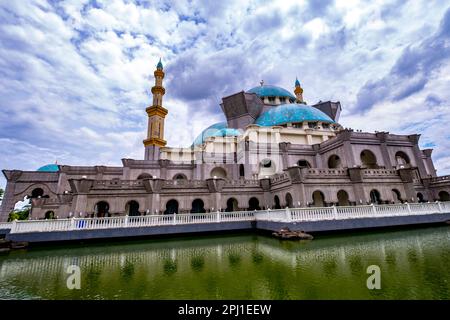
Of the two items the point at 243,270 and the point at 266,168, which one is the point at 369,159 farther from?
the point at 243,270

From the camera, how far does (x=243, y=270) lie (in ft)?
23.5

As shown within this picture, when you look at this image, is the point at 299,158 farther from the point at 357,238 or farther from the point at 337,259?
the point at 337,259


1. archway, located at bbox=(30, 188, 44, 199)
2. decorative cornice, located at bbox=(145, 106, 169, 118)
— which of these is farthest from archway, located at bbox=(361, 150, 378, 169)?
archway, located at bbox=(30, 188, 44, 199)

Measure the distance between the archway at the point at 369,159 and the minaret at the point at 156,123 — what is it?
81.9ft

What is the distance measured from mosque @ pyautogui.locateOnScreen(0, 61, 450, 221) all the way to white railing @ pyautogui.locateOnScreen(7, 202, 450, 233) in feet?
6.03

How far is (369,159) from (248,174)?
1264cm

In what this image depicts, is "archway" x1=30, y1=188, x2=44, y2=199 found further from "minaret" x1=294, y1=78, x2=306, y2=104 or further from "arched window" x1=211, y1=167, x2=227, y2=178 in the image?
"minaret" x1=294, y1=78, x2=306, y2=104

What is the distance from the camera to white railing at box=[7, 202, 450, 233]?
1332 centimetres

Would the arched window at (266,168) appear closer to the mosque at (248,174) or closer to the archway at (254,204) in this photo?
the mosque at (248,174)

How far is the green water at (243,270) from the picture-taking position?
523 centimetres

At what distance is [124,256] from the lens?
10086mm
